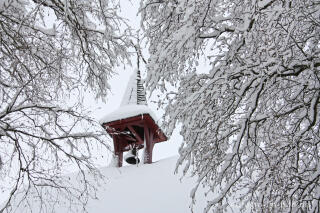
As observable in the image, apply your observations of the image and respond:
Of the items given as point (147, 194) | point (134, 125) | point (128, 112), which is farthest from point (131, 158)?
point (147, 194)

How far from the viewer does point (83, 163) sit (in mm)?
5406

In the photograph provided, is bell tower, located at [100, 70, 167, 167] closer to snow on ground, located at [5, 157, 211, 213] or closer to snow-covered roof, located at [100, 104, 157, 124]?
snow-covered roof, located at [100, 104, 157, 124]

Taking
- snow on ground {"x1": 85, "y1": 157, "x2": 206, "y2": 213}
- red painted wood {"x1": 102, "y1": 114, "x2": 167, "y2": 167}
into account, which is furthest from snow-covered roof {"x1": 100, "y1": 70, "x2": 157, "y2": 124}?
snow on ground {"x1": 85, "y1": 157, "x2": 206, "y2": 213}

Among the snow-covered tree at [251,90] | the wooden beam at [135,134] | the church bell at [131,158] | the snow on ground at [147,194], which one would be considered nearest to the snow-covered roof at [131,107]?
the wooden beam at [135,134]

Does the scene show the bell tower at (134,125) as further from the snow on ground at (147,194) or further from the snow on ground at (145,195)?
the snow on ground at (145,195)

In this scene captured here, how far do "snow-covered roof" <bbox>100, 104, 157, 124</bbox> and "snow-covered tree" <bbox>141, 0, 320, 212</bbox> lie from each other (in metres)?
9.11

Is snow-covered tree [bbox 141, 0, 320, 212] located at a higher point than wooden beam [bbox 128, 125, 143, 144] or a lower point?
higher

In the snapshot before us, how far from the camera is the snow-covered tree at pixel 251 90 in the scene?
3775 millimetres

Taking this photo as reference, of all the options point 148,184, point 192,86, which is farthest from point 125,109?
point 192,86

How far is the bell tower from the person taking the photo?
539 inches

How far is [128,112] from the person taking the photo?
13.9m

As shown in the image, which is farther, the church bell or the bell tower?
the bell tower

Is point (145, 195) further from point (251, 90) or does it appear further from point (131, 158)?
point (251, 90)

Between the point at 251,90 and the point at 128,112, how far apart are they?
9.99 meters
